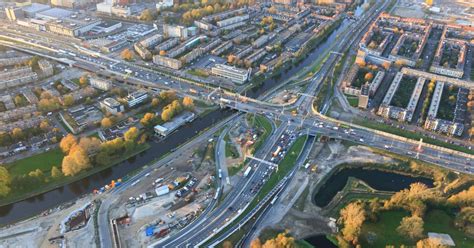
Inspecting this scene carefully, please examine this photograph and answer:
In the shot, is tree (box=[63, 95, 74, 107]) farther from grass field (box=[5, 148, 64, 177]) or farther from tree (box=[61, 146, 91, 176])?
tree (box=[61, 146, 91, 176])

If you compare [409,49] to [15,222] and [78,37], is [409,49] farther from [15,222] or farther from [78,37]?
[15,222]

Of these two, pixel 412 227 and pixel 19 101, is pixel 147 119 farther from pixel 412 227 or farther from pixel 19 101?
pixel 412 227

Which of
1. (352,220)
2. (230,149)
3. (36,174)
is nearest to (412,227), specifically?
(352,220)

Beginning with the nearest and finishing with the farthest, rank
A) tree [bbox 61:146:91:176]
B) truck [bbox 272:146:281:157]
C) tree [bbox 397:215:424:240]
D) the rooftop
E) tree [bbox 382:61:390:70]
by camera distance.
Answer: tree [bbox 397:215:424:240] → tree [bbox 61:146:91:176] → truck [bbox 272:146:281:157] → tree [bbox 382:61:390:70] → the rooftop

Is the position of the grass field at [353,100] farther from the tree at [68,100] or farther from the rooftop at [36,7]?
the rooftop at [36,7]

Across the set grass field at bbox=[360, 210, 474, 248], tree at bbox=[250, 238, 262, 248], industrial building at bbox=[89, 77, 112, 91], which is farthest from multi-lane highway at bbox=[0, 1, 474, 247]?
grass field at bbox=[360, 210, 474, 248]

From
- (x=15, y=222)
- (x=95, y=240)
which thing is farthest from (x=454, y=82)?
(x=15, y=222)

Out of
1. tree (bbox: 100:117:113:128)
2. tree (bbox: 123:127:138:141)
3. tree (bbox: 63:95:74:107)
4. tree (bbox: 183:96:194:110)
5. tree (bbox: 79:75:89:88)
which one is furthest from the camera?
tree (bbox: 79:75:89:88)
